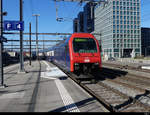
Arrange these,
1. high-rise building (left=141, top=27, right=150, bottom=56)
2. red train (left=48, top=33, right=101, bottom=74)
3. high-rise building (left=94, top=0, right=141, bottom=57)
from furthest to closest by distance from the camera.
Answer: high-rise building (left=141, top=27, right=150, bottom=56)
high-rise building (left=94, top=0, right=141, bottom=57)
red train (left=48, top=33, right=101, bottom=74)

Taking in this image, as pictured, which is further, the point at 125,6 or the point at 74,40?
the point at 125,6

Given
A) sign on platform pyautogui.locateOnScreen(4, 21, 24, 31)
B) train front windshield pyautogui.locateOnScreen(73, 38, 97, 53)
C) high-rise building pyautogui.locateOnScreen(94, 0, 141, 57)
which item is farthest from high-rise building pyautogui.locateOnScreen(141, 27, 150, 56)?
sign on platform pyautogui.locateOnScreen(4, 21, 24, 31)

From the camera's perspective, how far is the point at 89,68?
10.7 metres

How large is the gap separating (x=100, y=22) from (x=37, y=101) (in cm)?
6679

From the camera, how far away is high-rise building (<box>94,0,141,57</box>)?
200 ft

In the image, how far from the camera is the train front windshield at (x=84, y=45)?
10.9 m

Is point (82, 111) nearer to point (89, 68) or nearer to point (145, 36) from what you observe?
point (89, 68)

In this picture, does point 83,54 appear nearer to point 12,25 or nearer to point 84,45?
point 84,45

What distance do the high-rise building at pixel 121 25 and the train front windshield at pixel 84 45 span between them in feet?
163

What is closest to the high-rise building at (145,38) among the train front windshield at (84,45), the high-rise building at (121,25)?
the high-rise building at (121,25)

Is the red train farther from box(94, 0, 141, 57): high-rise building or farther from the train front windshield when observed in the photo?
box(94, 0, 141, 57): high-rise building

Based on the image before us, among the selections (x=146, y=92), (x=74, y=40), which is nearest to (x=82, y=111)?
(x=146, y=92)

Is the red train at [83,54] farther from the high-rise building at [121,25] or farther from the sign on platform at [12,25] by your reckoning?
the high-rise building at [121,25]

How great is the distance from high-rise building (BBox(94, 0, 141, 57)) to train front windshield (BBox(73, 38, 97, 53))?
1961 inches
